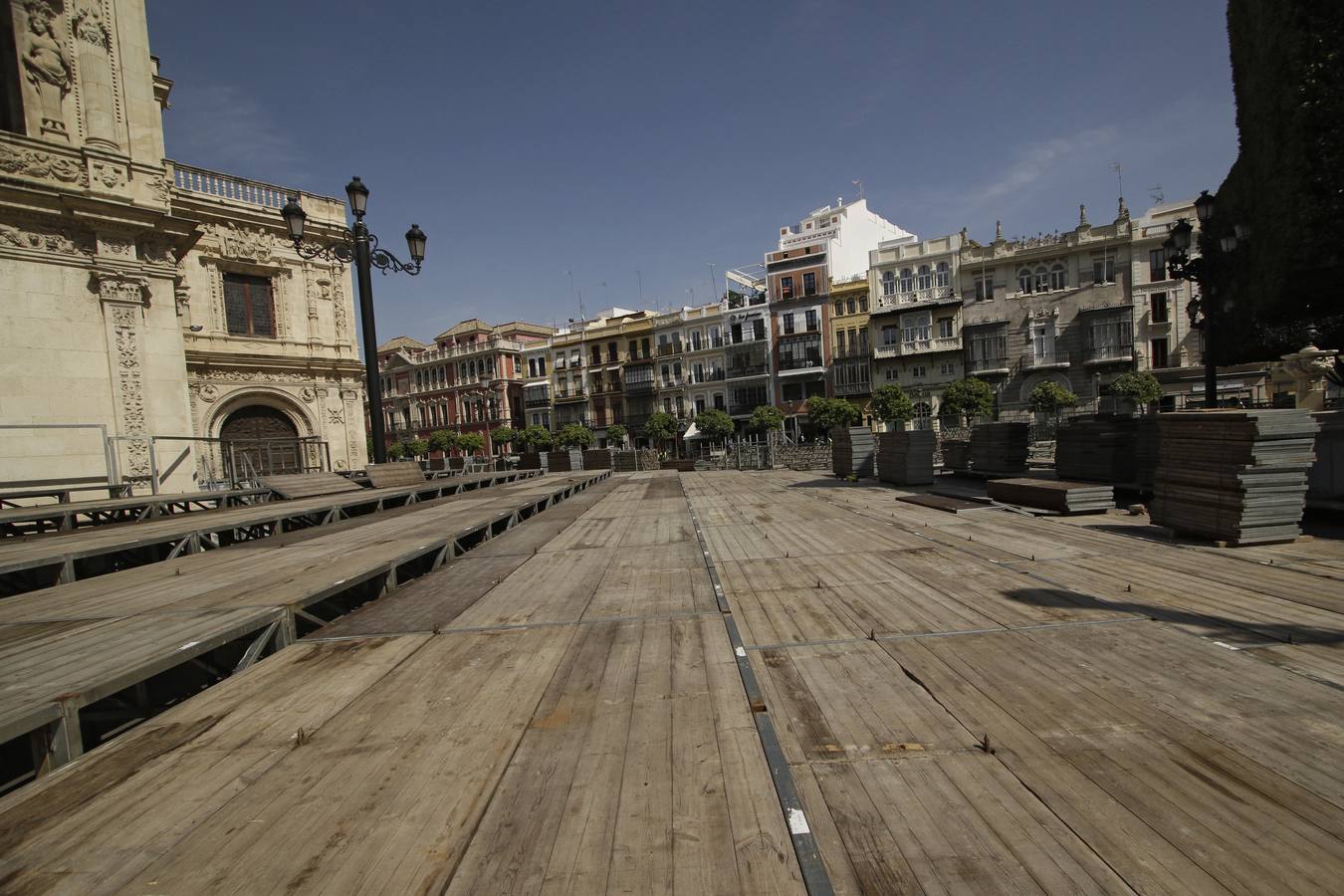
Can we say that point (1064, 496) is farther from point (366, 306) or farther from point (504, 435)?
point (504, 435)

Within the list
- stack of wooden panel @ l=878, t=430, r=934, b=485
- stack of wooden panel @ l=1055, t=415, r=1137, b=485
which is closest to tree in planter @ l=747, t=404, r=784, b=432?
stack of wooden panel @ l=878, t=430, r=934, b=485

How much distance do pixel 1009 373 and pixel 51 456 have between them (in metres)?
47.7

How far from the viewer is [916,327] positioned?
4350 cm

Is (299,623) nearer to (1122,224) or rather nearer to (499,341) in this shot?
(1122,224)

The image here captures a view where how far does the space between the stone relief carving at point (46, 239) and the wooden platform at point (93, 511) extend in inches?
225

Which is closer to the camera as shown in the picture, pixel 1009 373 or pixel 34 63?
pixel 34 63

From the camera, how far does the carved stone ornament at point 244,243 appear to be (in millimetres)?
21438

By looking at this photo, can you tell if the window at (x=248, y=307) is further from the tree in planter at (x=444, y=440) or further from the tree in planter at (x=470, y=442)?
the tree in planter at (x=444, y=440)

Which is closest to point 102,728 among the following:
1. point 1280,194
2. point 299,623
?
point 299,623

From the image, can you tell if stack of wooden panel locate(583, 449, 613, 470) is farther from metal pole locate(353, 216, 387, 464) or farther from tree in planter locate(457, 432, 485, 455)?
tree in planter locate(457, 432, 485, 455)

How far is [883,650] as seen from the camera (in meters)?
3.84

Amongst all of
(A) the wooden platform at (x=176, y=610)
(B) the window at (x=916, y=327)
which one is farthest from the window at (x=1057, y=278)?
(A) the wooden platform at (x=176, y=610)

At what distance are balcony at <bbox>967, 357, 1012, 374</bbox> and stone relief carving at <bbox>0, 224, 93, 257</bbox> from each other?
150 ft

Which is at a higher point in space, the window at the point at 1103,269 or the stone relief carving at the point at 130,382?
the window at the point at 1103,269
